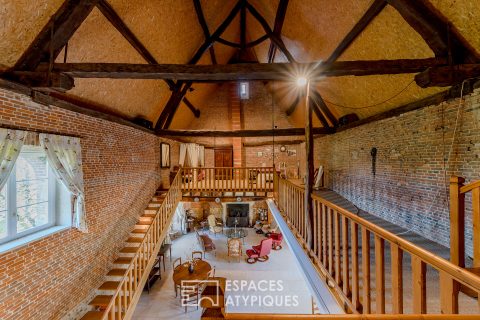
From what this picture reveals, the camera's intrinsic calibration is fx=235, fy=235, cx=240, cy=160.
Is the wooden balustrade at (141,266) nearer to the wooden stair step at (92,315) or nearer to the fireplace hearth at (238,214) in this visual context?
the wooden stair step at (92,315)

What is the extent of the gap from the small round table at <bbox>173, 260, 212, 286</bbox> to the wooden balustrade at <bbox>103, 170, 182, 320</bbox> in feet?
3.77

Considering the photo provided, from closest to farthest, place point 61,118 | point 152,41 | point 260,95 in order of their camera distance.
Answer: point 61,118 → point 152,41 → point 260,95

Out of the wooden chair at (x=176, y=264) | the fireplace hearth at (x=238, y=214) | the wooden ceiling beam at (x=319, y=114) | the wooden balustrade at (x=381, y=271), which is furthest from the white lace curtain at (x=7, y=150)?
the fireplace hearth at (x=238, y=214)

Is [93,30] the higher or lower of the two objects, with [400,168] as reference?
higher

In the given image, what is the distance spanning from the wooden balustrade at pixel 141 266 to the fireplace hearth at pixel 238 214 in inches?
192

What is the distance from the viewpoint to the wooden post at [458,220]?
244 centimetres

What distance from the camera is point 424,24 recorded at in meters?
3.40

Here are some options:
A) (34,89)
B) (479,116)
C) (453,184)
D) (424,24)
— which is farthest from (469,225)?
(34,89)

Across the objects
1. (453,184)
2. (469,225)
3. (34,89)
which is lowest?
(469,225)

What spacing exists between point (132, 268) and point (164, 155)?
5.50 m

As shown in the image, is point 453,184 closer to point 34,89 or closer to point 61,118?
point 34,89

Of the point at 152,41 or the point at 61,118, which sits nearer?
the point at 61,118

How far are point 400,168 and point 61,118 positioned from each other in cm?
727

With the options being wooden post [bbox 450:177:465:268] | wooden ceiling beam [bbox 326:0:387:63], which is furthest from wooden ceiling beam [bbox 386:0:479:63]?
wooden post [bbox 450:177:465:268]
